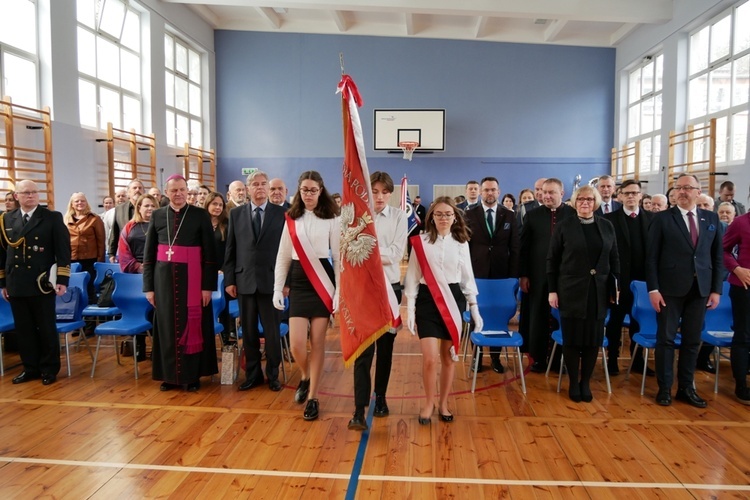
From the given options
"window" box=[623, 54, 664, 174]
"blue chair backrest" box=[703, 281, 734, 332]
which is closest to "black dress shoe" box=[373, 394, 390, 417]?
"blue chair backrest" box=[703, 281, 734, 332]

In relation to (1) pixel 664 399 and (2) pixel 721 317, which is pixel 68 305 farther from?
(2) pixel 721 317

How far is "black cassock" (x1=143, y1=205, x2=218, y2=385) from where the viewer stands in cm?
404

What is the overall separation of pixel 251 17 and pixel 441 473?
1342 centimetres

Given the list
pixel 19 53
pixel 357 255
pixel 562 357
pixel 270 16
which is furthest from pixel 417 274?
pixel 270 16

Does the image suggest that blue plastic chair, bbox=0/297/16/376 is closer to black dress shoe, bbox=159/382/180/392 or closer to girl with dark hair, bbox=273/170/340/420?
black dress shoe, bbox=159/382/180/392

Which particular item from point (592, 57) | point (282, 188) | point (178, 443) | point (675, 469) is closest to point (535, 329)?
point (675, 469)

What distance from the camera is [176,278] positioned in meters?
4.05

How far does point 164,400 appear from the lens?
392cm

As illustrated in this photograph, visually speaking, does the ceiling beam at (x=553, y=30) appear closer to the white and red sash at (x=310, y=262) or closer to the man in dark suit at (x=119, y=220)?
the man in dark suit at (x=119, y=220)

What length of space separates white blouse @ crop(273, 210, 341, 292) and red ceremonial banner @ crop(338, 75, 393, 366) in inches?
15.5

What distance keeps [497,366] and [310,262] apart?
84.0 inches

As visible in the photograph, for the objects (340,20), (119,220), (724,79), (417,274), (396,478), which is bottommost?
(396,478)

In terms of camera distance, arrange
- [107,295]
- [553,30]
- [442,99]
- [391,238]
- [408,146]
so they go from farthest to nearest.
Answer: [442,99] → [408,146] → [553,30] → [107,295] → [391,238]

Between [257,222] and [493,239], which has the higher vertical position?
[257,222]
